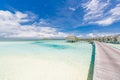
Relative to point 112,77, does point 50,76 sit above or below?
below

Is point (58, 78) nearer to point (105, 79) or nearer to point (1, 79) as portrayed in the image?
point (105, 79)

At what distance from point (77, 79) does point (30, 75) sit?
3.11 m

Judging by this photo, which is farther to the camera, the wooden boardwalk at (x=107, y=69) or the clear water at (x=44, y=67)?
the clear water at (x=44, y=67)

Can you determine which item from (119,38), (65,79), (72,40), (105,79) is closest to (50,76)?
(65,79)

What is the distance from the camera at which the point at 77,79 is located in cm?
613

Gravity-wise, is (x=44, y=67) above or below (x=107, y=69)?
below

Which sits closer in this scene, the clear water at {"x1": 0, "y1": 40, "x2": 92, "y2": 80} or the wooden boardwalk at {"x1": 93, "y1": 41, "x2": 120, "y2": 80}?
the wooden boardwalk at {"x1": 93, "y1": 41, "x2": 120, "y2": 80}

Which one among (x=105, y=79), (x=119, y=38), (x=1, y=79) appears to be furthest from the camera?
(x=119, y=38)

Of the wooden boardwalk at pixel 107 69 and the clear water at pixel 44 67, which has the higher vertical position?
the wooden boardwalk at pixel 107 69

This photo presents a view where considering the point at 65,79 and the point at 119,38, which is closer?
the point at 65,79

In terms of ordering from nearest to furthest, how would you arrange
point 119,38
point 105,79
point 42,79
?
point 105,79, point 42,79, point 119,38

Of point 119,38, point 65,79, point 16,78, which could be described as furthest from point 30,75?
point 119,38

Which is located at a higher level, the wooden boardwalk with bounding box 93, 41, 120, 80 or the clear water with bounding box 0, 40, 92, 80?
the wooden boardwalk with bounding box 93, 41, 120, 80

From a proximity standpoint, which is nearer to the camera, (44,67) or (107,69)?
(107,69)
